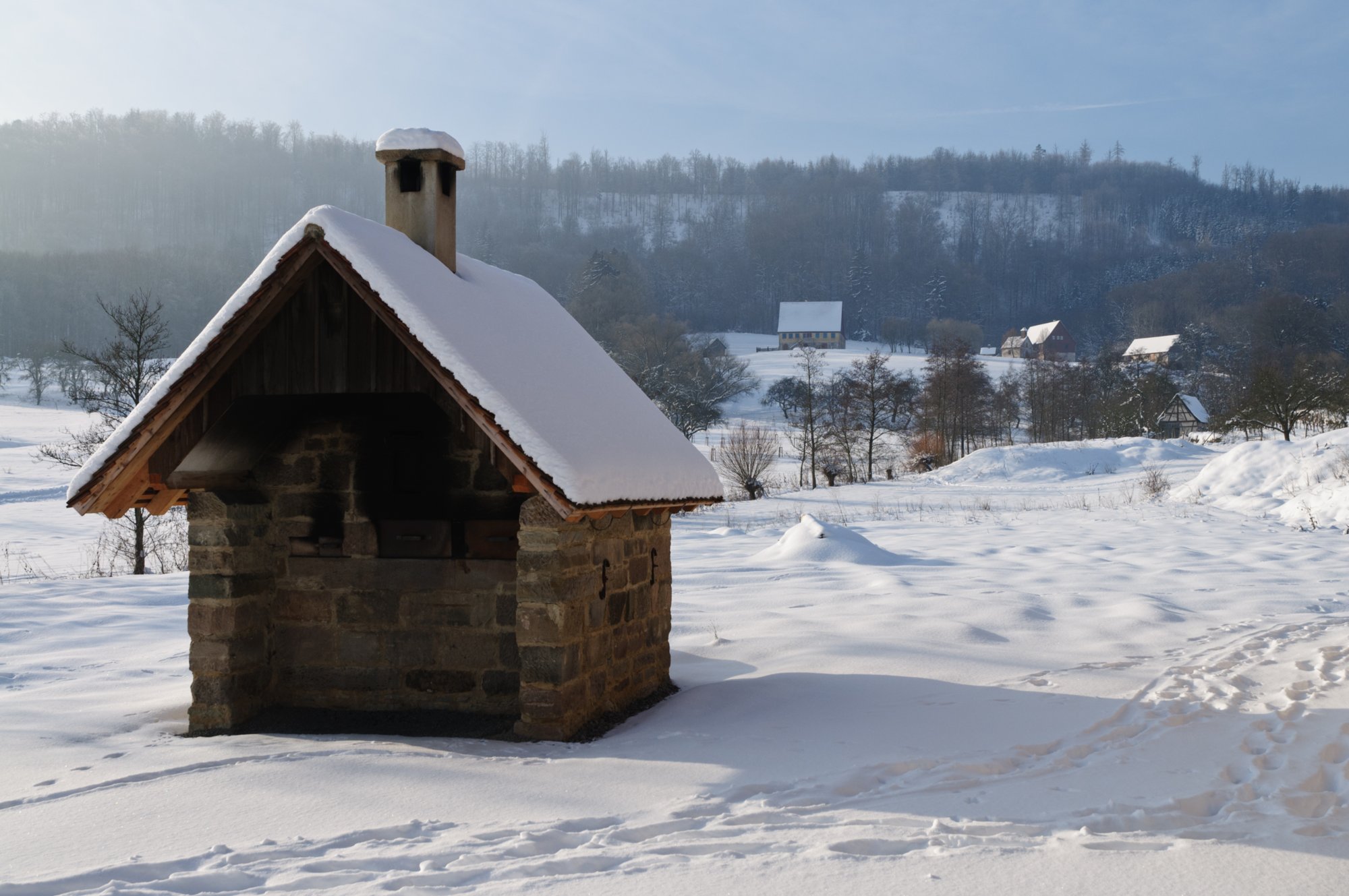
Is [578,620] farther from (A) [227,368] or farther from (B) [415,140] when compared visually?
(B) [415,140]

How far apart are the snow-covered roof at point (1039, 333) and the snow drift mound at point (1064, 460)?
66.8m

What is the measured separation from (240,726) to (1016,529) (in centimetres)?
1667

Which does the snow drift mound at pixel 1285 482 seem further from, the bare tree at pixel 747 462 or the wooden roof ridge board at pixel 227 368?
the wooden roof ridge board at pixel 227 368

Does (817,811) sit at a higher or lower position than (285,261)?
lower

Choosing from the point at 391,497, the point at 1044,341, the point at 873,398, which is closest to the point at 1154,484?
the point at 873,398

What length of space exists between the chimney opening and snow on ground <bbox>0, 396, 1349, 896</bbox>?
409 centimetres

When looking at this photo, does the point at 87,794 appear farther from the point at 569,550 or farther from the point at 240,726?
the point at 569,550

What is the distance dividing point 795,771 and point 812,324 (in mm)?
101222

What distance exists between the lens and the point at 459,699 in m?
7.17

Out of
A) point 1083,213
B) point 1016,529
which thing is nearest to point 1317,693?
point 1016,529

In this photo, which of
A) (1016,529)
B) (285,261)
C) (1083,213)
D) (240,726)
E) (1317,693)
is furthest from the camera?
(1083,213)

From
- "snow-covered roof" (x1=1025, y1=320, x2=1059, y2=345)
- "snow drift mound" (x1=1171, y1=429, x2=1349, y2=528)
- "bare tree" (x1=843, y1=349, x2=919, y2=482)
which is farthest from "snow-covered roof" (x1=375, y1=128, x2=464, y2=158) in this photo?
"snow-covered roof" (x1=1025, y1=320, x2=1059, y2=345)

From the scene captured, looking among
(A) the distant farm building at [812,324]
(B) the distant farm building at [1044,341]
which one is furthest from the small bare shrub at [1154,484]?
(A) the distant farm building at [812,324]

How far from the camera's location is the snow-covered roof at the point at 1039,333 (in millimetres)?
101312
